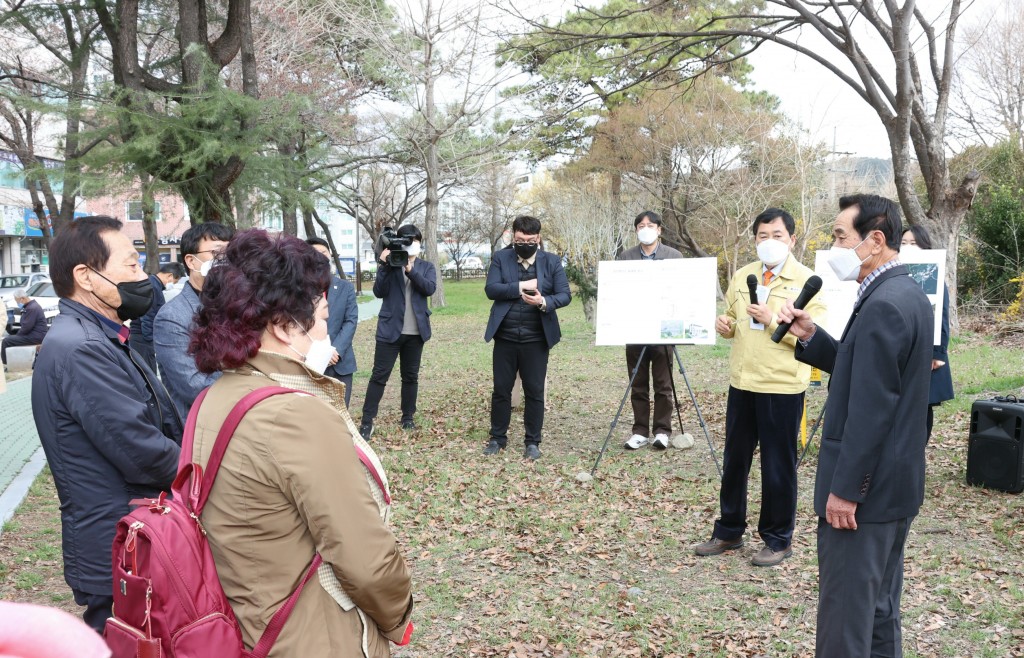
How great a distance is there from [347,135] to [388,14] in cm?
370

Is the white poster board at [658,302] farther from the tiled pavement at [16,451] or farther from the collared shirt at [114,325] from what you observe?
the tiled pavement at [16,451]

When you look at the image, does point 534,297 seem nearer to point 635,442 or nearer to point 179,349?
point 635,442

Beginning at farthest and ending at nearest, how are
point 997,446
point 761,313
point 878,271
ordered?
point 997,446
point 761,313
point 878,271

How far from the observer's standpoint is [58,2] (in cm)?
995

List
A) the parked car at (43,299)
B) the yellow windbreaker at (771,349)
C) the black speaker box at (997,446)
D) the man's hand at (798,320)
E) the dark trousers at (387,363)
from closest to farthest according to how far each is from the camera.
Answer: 1. the man's hand at (798,320)
2. the yellow windbreaker at (771,349)
3. the black speaker box at (997,446)
4. the dark trousers at (387,363)
5. the parked car at (43,299)

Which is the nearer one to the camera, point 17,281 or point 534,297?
point 534,297

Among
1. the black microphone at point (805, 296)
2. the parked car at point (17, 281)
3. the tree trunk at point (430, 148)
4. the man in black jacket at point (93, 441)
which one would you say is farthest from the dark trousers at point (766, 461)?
the parked car at point (17, 281)

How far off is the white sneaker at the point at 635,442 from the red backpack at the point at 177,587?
580 centimetres

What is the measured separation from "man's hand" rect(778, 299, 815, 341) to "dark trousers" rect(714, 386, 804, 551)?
1125mm

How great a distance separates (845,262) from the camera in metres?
3.01

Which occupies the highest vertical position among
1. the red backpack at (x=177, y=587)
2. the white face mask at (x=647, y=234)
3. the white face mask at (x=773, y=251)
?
the white face mask at (x=647, y=234)

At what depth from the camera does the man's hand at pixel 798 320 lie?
3291 millimetres

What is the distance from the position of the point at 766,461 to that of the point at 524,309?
2.81 meters

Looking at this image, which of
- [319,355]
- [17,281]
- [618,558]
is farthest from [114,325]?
[17,281]
